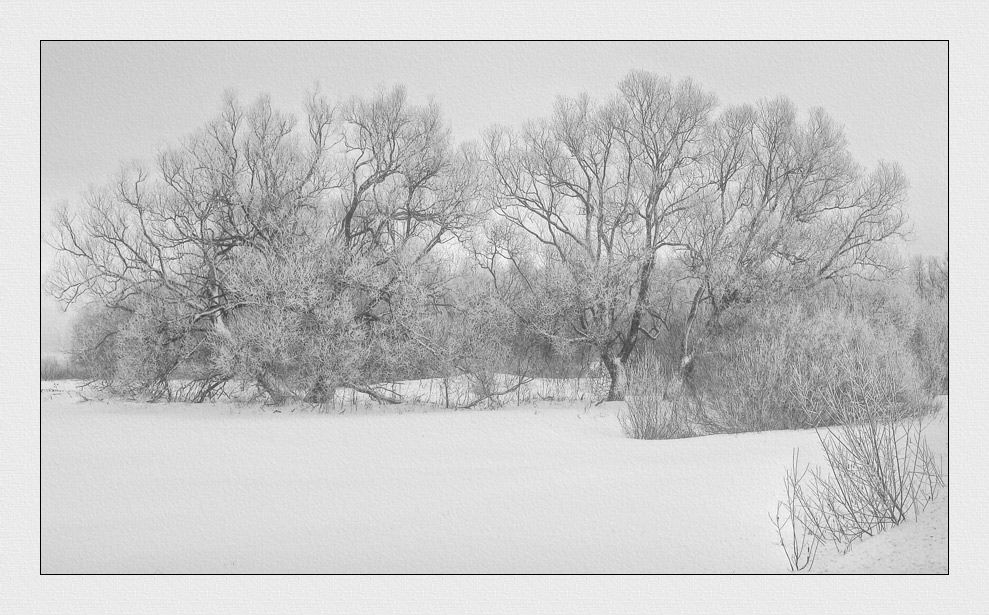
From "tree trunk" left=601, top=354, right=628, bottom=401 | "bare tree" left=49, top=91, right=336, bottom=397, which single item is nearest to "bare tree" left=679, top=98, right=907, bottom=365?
"tree trunk" left=601, top=354, right=628, bottom=401

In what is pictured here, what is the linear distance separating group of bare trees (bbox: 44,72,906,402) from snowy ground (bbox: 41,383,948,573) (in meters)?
5.71

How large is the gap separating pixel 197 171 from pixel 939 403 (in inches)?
822

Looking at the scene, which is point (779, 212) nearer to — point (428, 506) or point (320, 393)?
point (320, 393)

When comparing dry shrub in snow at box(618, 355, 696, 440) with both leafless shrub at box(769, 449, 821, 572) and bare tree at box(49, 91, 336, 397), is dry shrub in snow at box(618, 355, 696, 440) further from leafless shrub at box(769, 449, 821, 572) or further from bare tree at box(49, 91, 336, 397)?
bare tree at box(49, 91, 336, 397)

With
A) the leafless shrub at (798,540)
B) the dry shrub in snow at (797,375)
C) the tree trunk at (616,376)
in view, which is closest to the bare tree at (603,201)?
the tree trunk at (616,376)

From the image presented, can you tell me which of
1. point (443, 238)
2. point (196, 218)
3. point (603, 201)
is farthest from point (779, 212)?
point (196, 218)

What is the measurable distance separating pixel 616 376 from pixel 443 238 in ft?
24.2

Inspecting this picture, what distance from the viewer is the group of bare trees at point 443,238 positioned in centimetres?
2039

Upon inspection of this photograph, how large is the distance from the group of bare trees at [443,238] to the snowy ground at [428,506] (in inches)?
225

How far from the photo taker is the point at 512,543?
6.86 metres

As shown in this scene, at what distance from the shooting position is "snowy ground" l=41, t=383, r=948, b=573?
6441 millimetres

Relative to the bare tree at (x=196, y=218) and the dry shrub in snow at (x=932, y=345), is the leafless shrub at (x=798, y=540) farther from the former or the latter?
the bare tree at (x=196, y=218)

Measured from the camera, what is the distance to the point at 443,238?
893 inches
